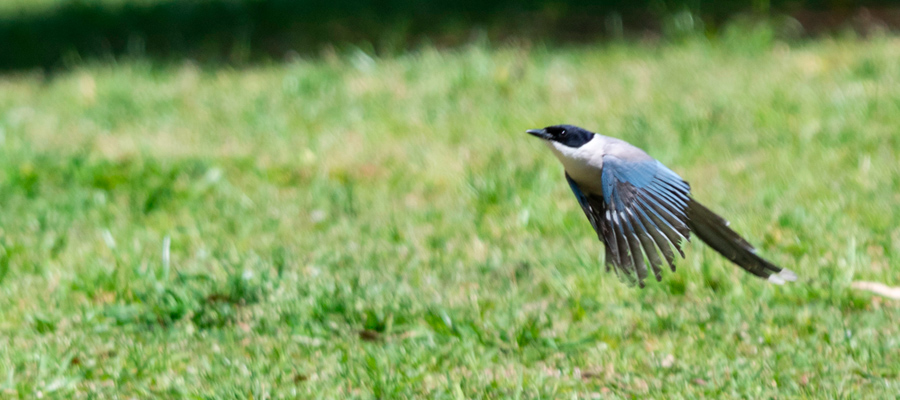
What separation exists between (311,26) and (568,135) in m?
6.06

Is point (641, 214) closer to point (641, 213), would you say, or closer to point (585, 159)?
point (641, 213)

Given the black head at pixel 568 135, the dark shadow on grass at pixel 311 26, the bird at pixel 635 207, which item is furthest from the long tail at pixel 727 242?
the dark shadow on grass at pixel 311 26

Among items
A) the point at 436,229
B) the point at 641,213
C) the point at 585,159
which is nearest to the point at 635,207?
the point at 641,213

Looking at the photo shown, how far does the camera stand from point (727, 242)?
3.22 m

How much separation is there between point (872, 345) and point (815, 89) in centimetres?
311

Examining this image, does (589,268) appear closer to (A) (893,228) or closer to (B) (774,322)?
(B) (774,322)

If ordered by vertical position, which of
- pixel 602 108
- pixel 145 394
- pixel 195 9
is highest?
pixel 195 9

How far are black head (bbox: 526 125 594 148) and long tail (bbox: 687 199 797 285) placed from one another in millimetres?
443

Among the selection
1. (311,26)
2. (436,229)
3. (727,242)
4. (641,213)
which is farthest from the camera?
(311,26)

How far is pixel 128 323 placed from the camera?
368cm

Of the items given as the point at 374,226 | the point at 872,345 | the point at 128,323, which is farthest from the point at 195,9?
the point at 872,345

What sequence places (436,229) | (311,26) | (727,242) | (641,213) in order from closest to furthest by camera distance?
(641,213) < (727,242) < (436,229) < (311,26)

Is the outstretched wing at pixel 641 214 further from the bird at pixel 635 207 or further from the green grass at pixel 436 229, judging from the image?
the green grass at pixel 436 229

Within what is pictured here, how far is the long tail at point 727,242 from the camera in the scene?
10.4ft
